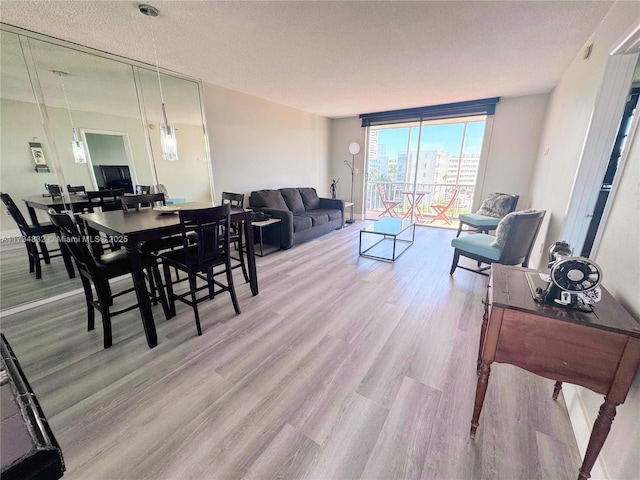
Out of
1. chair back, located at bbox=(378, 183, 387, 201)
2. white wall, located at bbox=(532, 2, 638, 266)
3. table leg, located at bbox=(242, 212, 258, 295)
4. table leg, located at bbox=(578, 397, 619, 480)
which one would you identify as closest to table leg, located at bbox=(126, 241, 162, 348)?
table leg, located at bbox=(242, 212, 258, 295)

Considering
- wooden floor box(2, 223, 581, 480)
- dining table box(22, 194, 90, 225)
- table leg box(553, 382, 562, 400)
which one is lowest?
wooden floor box(2, 223, 581, 480)

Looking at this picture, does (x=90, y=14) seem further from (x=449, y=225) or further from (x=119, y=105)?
(x=449, y=225)

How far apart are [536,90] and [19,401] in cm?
579

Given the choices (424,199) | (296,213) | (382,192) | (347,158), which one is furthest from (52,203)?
(424,199)

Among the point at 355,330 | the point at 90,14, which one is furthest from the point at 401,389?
the point at 90,14

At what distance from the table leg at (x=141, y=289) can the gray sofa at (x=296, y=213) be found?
229cm

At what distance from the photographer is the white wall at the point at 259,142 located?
12.3 ft

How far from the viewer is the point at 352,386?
4.98 feet

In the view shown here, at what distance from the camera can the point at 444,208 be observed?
5.60 m

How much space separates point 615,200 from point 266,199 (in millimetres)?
3882

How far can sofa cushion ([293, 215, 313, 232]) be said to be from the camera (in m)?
4.07

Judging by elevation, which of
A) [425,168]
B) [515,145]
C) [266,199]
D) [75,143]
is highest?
[515,145]

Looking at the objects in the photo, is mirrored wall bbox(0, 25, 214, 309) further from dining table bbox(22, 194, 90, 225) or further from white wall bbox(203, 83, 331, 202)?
white wall bbox(203, 83, 331, 202)

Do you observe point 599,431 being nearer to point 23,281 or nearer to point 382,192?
point 23,281
